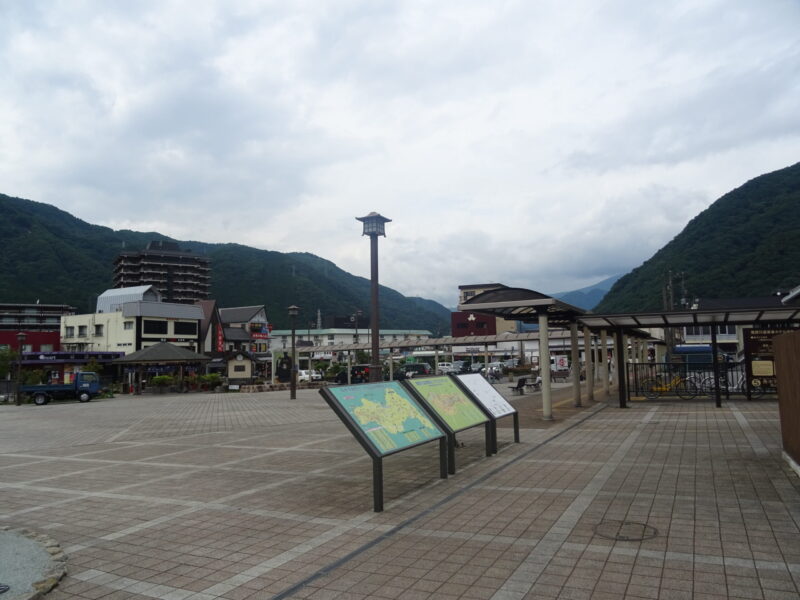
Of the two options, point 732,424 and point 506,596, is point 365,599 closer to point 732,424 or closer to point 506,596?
point 506,596

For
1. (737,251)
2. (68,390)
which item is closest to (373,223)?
(68,390)

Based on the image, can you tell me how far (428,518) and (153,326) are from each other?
5815 centimetres

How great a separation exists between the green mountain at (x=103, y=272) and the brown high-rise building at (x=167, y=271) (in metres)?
8.85

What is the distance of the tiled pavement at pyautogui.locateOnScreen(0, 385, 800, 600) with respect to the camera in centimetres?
439

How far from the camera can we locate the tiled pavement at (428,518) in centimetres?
439

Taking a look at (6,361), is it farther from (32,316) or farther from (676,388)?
(32,316)

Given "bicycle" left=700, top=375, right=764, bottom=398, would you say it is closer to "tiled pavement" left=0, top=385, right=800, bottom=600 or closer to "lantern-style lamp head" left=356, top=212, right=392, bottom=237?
"tiled pavement" left=0, top=385, right=800, bottom=600

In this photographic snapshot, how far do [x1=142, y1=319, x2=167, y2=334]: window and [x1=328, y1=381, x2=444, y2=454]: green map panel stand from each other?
2184 inches

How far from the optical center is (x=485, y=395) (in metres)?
11.1

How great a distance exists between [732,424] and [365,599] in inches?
465

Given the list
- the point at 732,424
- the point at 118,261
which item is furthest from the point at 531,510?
the point at 118,261

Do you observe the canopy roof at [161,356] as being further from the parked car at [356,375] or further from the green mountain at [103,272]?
the green mountain at [103,272]

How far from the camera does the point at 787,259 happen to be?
61.3 m

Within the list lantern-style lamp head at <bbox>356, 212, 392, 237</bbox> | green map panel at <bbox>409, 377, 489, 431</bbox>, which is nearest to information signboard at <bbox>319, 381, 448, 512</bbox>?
green map panel at <bbox>409, 377, 489, 431</bbox>
